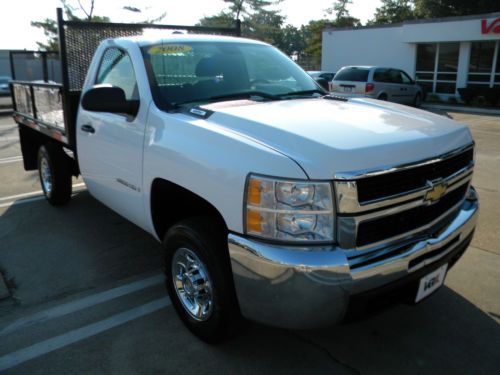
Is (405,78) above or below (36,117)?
below

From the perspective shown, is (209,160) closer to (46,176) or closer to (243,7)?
(46,176)

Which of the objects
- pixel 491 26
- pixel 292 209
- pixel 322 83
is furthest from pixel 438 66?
pixel 292 209

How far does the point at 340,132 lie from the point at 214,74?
55.7 inches

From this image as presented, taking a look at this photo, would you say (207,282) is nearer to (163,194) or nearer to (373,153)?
(163,194)

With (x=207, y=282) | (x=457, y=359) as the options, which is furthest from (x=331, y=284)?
(x=457, y=359)

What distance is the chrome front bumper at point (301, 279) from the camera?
7.23 ft

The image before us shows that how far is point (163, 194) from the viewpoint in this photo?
10.6 feet

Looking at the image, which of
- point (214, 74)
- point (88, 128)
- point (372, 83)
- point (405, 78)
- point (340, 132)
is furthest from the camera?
point (405, 78)

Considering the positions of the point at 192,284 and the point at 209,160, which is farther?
the point at 192,284

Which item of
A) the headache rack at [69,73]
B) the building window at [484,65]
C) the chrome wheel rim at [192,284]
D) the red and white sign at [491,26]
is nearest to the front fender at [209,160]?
the chrome wheel rim at [192,284]

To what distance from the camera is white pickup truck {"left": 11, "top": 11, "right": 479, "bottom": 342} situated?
7.43ft

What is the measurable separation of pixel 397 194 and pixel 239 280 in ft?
3.05

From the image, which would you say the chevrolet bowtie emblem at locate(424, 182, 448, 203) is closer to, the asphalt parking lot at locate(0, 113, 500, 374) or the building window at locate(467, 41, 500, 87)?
the asphalt parking lot at locate(0, 113, 500, 374)

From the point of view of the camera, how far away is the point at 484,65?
71.6ft
